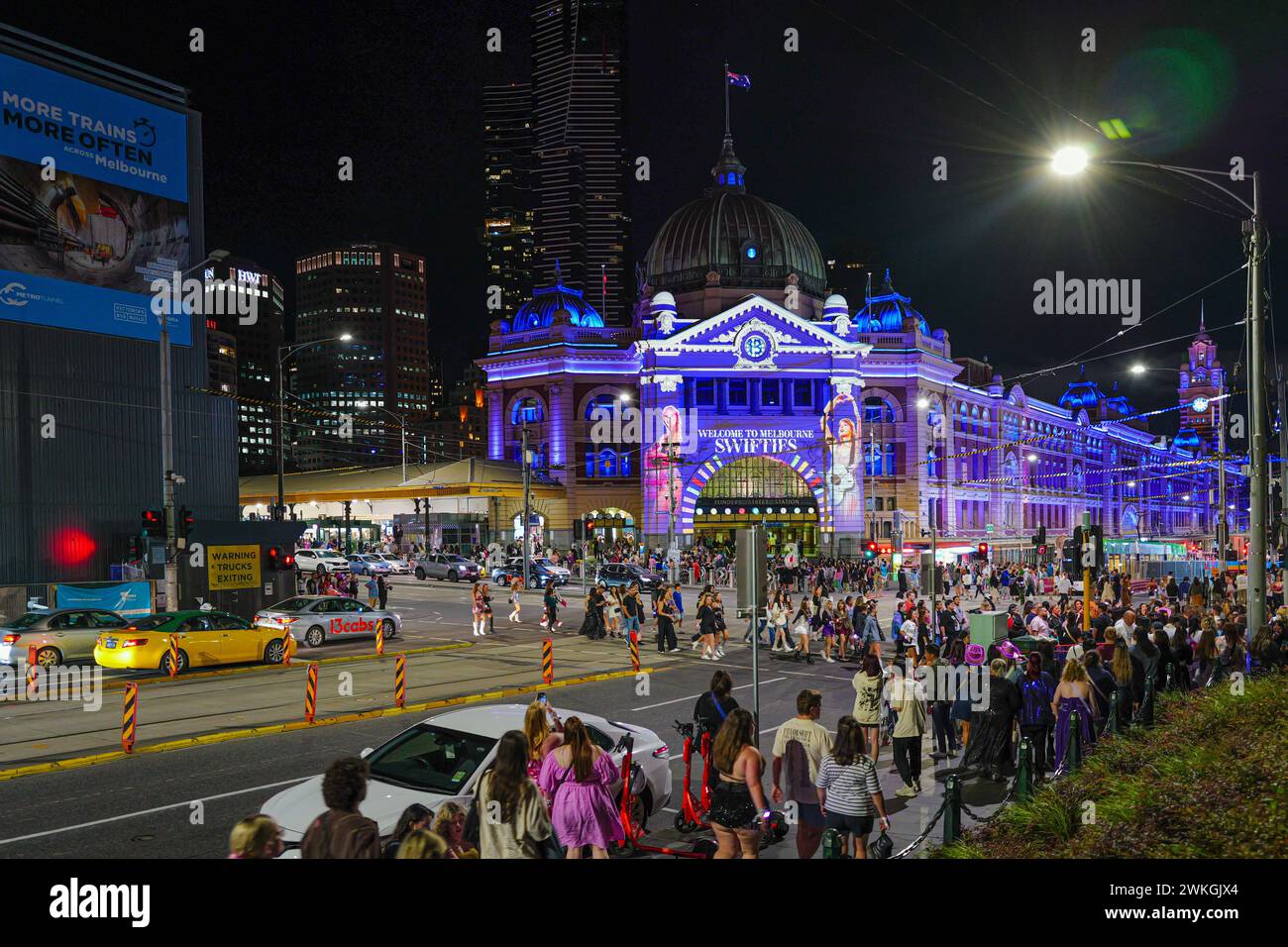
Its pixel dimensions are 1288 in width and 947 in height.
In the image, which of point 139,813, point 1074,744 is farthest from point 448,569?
point 1074,744

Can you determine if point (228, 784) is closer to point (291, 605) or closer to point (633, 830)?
point (633, 830)

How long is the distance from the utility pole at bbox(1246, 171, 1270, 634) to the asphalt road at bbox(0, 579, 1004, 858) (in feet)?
21.0

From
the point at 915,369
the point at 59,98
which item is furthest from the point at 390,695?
the point at 915,369

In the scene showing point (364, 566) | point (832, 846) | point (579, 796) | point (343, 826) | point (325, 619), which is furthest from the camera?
point (364, 566)

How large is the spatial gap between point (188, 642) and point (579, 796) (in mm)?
17434

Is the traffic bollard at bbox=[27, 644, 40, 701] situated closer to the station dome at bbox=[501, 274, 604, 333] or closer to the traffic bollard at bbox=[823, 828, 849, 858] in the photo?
the traffic bollard at bbox=[823, 828, 849, 858]

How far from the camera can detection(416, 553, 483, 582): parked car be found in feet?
168

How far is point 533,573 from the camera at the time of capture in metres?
47.8

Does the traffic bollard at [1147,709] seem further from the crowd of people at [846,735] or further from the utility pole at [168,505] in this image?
the utility pole at [168,505]

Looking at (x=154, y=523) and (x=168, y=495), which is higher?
(x=168, y=495)

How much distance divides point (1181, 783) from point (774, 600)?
18604 millimetres

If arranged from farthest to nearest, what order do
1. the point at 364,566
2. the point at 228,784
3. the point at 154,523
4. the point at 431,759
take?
the point at 364,566 → the point at 154,523 → the point at 228,784 → the point at 431,759

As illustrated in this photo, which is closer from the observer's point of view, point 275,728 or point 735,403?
point 275,728
